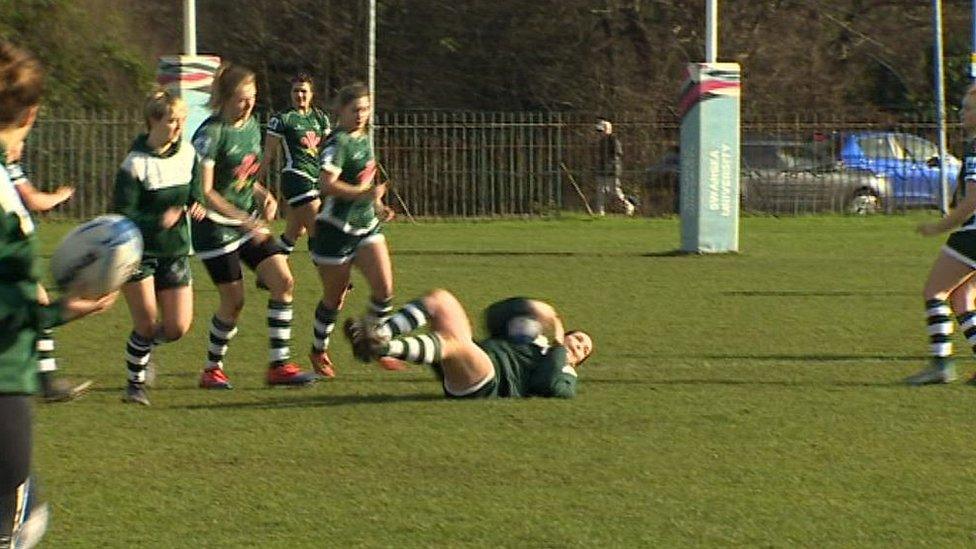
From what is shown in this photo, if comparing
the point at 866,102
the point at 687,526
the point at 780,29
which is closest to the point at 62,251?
the point at 687,526

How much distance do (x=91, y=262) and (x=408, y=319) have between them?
399 centimetres

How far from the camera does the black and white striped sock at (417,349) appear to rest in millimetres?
8805

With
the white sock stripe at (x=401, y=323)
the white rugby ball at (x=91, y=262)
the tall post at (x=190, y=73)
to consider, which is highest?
the tall post at (x=190, y=73)

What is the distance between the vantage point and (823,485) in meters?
7.60

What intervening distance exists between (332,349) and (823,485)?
17.8ft

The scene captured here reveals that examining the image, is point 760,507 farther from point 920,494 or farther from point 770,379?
point 770,379

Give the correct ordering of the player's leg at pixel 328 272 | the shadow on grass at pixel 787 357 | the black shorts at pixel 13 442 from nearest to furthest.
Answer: the black shorts at pixel 13 442, the player's leg at pixel 328 272, the shadow on grass at pixel 787 357

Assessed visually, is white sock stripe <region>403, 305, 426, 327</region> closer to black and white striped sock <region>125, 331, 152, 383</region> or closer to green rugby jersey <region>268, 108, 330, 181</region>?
black and white striped sock <region>125, 331, 152, 383</region>

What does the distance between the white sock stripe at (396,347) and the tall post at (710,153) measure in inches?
468

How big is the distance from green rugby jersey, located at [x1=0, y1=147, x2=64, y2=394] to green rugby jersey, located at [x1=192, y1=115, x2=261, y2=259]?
4.91 m

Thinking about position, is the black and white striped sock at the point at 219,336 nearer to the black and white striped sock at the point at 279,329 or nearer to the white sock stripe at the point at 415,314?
the black and white striped sock at the point at 279,329

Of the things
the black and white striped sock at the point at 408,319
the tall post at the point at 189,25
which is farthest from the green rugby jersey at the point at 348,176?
the tall post at the point at 189,25

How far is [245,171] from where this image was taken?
10.4 metres

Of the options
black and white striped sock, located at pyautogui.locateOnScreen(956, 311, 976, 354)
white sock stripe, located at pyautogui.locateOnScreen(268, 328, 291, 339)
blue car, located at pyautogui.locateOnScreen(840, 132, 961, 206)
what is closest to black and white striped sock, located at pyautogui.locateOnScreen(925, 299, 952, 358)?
black and white striped sock, located at pyautogui.locateOnScreen(956, 311, 976, 354)
